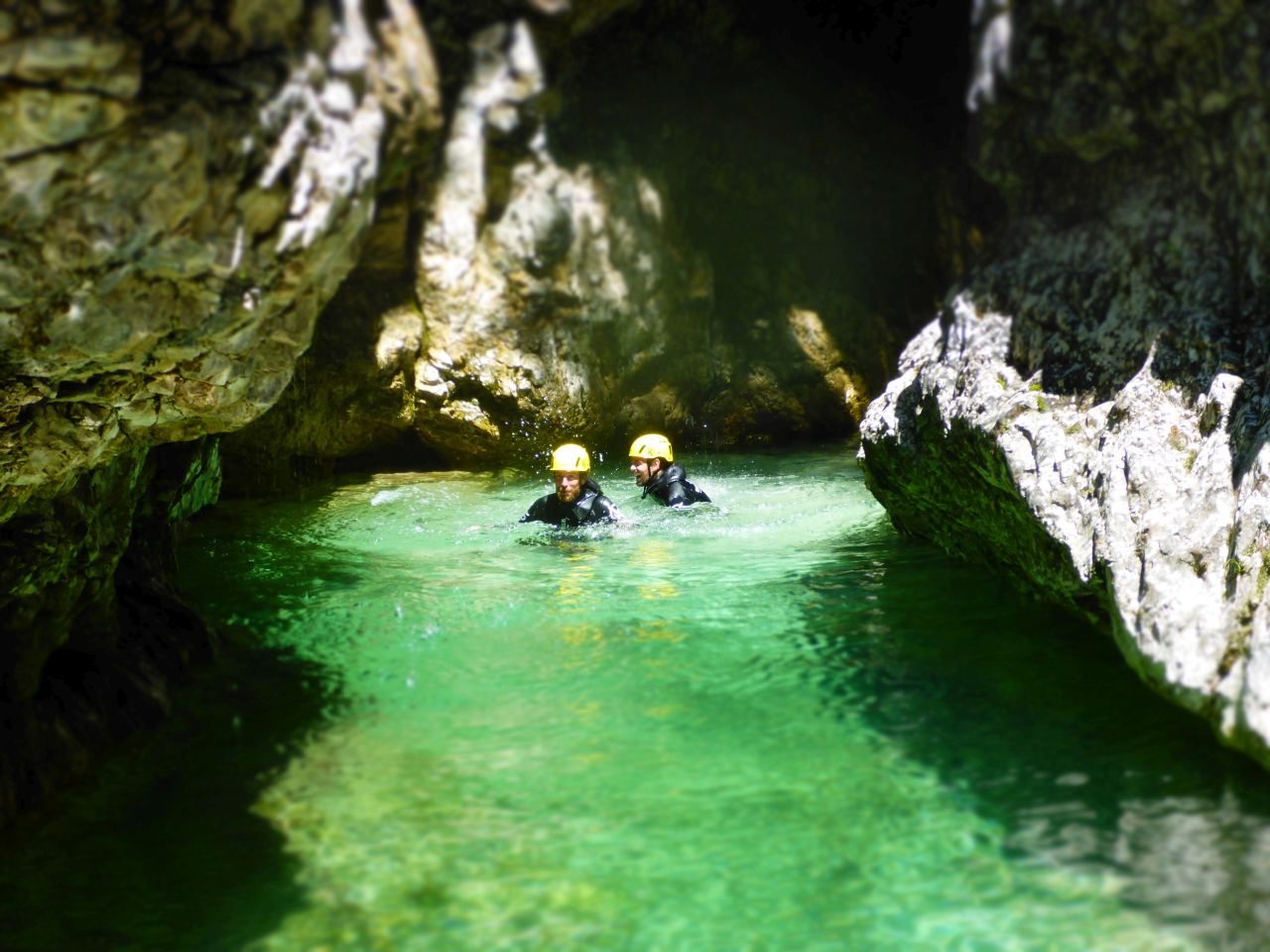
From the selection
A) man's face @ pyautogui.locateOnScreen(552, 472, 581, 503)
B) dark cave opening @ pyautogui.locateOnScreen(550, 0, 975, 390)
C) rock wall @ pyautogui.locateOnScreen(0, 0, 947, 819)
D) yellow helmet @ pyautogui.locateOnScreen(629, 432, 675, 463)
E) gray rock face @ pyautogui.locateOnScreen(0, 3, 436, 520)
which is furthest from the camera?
dark cave opening @ pyautogui.locateOnScreen(550, 0, 975, 390)

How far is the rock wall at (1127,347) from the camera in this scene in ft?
13.9

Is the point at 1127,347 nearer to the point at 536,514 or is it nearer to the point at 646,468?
the point at 536,514

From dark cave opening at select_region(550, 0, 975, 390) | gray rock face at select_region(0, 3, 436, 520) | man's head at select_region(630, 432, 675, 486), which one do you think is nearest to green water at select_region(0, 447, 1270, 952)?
gray rock face at select_region(0, 3, 436, 520)

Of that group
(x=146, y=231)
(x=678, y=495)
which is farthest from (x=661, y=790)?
(x=678, y=495)

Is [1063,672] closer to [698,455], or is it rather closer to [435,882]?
[435,882]

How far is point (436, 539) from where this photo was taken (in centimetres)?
870

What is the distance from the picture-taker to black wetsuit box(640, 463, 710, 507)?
9.73 meters

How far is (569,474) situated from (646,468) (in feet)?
4.86

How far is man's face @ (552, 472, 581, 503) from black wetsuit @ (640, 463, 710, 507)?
3.84ft

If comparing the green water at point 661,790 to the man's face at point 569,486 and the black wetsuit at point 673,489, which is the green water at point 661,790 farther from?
the black wetsuit at point 673,489

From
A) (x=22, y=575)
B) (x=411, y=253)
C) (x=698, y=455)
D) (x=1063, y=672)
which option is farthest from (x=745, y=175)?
(x=22, y=575)

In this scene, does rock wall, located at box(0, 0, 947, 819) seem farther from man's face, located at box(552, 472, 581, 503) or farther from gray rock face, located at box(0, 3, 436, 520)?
man's face, located at box(552, 472, 581, 503)

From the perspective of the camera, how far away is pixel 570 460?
8867 mm

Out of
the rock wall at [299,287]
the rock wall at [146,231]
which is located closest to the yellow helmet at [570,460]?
the rock wall at [299,287]
